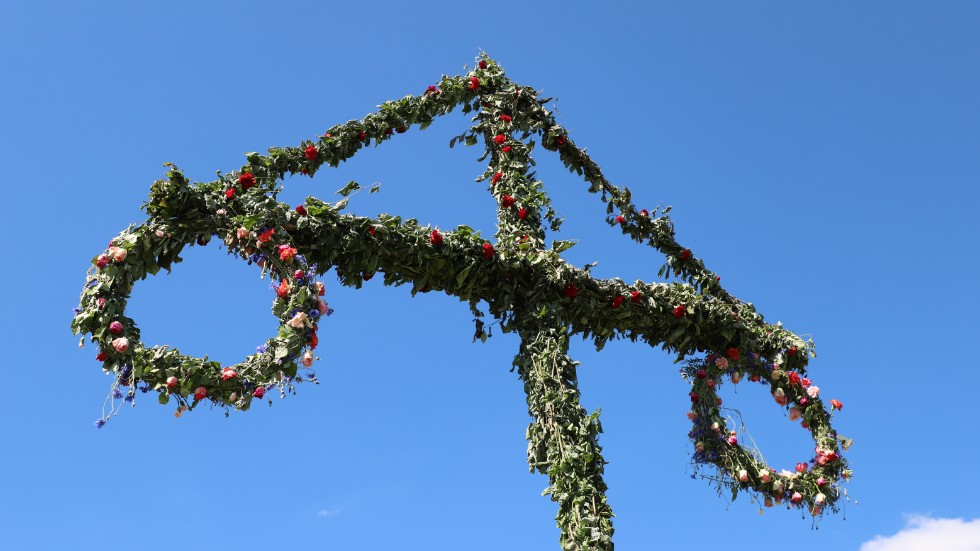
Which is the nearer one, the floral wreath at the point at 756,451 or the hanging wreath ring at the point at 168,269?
the hanging wreath ring at the point at 168,269

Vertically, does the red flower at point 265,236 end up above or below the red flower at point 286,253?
above

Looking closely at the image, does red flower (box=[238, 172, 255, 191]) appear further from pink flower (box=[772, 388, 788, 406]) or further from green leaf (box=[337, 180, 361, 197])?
pink flower (box=[772, 388, 788, 406])

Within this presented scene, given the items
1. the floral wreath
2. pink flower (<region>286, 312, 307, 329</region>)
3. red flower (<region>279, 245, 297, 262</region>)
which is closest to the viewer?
pink flower (<region>286, 312, 307, 329</region>)

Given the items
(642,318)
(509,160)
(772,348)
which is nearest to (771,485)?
(772,348)

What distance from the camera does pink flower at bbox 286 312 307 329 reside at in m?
4.76

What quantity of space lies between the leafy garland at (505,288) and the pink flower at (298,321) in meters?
0.01

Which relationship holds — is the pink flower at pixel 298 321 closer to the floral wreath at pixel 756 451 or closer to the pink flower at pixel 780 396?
the floral wreath at pixel 756 451

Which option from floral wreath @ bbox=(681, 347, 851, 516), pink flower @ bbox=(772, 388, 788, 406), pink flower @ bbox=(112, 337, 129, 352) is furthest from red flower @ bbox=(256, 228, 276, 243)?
pink flower @ bbox=(772, 388, 788, 406)

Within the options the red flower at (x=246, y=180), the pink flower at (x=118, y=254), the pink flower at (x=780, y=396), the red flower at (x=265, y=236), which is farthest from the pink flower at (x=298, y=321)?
the pink flower at (x=780, y=396)

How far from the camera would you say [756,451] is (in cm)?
694

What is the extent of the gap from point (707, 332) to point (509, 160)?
6.47 feet

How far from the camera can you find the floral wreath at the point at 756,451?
680 centimetres

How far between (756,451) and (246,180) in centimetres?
427

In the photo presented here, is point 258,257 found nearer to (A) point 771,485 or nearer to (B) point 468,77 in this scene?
(B) point 468,77
